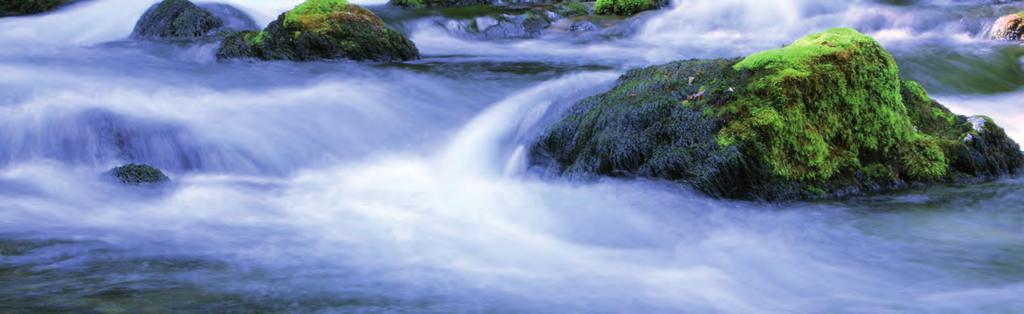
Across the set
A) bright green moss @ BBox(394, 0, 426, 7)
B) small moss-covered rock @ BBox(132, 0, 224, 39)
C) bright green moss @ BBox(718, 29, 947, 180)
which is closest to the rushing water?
bright green moss @ BBox(718, 29, 947, 180)

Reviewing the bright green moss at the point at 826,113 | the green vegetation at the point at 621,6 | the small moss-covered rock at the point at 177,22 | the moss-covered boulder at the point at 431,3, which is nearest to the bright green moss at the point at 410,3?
the moss-covered boulder at the point at 431,3

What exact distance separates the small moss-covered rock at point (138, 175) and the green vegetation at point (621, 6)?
1169cm

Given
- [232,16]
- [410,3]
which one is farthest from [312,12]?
[410,3]

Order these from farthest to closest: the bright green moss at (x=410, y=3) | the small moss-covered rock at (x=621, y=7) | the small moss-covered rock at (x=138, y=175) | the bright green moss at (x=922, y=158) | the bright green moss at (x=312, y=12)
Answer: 1. the bright green moss at (x=410, y=3)
2. the small moss-covered rock at (x=621, y=7)
3. the bright green moss at (x=312, y=12)
4. the small moss-covered rock at (x=138, y=175)
5. the bright green moss at (x=922, y=158)

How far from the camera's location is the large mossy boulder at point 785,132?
19.2ft

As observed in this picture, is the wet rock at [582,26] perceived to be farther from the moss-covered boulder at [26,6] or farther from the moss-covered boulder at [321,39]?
the moss-covered boulder at [26,6]

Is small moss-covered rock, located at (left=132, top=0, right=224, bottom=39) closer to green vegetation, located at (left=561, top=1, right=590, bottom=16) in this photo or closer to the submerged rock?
the submerged rock

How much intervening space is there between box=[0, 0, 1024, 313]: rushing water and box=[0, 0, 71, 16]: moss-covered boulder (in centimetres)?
641

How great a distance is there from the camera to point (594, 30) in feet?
52.1

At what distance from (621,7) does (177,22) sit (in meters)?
8.36

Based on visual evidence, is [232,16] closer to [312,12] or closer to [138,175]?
[312,12]

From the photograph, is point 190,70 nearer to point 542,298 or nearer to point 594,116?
point 594,116

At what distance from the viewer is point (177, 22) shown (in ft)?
41.9

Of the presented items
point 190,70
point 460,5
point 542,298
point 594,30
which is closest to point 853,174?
point 542,298
